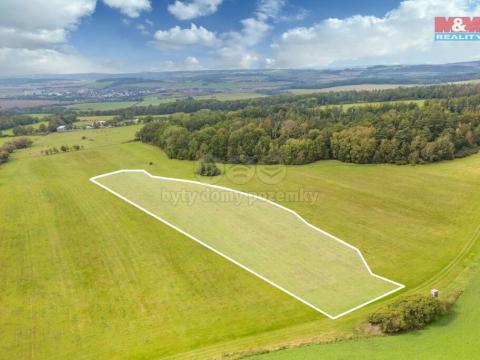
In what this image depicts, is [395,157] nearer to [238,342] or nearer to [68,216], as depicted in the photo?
[238,342]

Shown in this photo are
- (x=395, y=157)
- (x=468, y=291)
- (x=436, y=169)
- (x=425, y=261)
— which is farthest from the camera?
(x=395, y=157)

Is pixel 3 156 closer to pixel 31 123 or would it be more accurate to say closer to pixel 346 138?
pixel 31 123

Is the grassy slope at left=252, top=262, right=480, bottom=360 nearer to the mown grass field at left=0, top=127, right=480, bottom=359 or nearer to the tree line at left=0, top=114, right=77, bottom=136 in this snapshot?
the mown grass field at left=0, top=127, right=480, bottom=359

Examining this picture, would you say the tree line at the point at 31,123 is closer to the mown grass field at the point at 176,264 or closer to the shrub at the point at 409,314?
the mown grass field at the point at 176,264

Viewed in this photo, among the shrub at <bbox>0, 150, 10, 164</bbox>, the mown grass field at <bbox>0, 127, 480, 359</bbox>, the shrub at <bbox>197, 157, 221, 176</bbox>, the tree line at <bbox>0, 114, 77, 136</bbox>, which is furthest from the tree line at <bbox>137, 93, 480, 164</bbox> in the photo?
the tree line at <bbox>0, 114, 77, 136</bbox>

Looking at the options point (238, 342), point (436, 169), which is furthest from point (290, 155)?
point (238, 342)

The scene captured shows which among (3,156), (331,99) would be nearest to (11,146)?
(3,156)

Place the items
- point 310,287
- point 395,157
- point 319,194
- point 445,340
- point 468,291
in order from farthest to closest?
point 395,157 → point 319,194 → point 310,287 → point 468,291 → point 445,340
